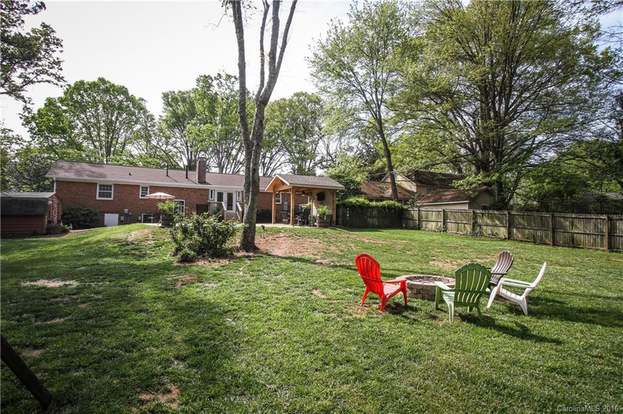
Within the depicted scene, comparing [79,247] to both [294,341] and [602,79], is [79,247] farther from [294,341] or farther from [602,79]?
[602,79]

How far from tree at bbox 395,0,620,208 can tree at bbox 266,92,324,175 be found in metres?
20.4

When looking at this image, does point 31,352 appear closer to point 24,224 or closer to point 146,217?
point 24,224

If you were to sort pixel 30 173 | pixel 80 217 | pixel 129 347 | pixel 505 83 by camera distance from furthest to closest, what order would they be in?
pixel 30 173, pixel 80 217, pixel 505 83, pixel 129 347

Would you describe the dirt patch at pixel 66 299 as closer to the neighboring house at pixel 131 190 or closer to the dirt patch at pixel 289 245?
the dirt patch at pixel 289 245

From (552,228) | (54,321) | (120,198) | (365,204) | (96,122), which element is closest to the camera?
(54,321)

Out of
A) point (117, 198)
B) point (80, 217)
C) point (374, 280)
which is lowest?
point (374, 280)

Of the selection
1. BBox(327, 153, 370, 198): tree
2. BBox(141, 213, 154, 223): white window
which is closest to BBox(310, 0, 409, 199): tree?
BBox(327, 153, 370, 198): tree

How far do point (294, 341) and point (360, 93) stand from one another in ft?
83.6

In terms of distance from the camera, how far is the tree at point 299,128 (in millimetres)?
39469

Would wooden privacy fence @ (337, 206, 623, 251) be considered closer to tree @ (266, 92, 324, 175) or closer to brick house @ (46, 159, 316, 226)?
brick house @ (46, 159, 316, 226)

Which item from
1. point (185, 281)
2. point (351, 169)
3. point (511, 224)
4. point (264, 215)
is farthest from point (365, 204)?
point (185, 281)

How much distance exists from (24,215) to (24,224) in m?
0.52

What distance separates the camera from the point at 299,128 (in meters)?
40.4

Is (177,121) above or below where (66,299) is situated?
above
